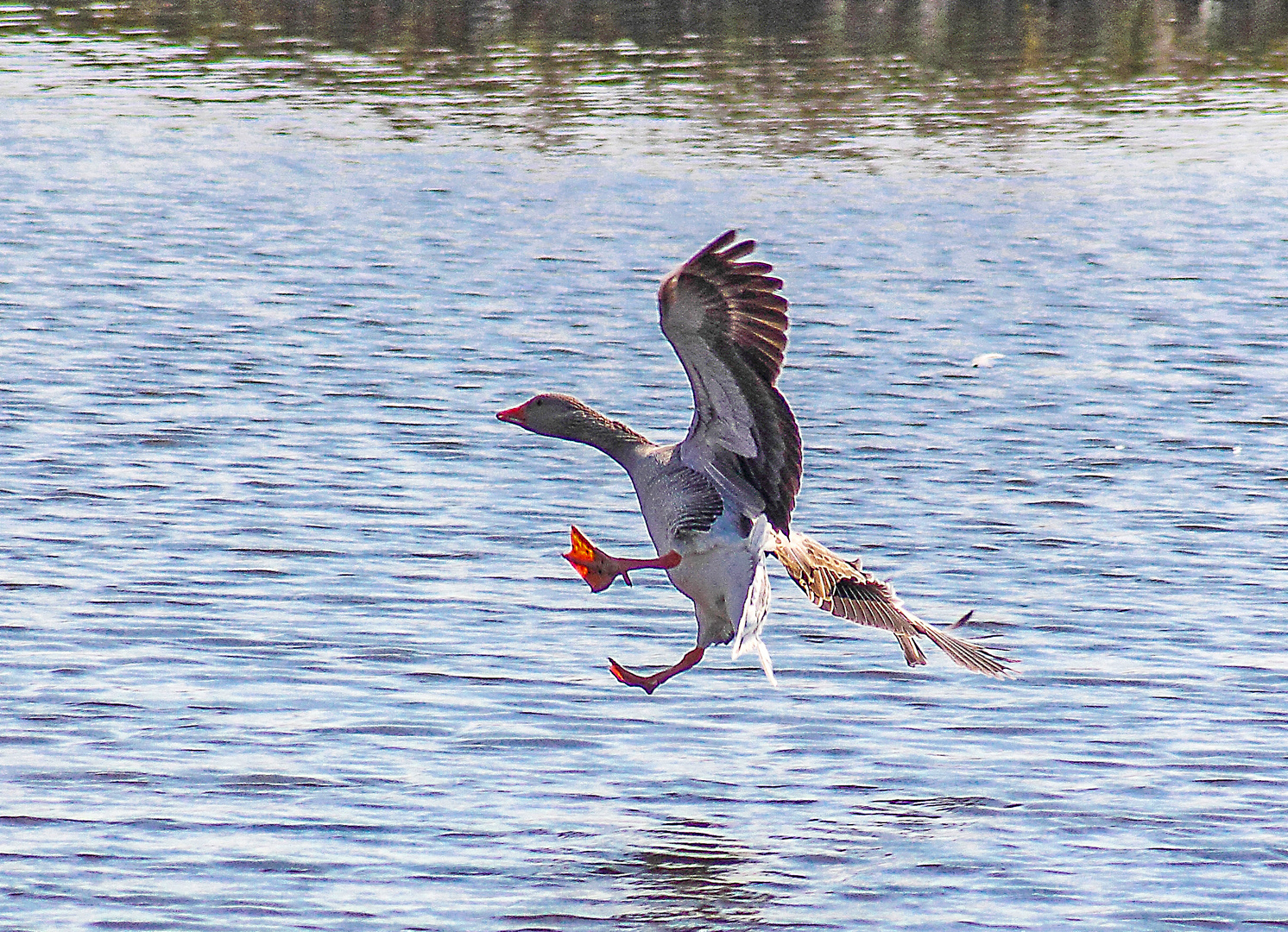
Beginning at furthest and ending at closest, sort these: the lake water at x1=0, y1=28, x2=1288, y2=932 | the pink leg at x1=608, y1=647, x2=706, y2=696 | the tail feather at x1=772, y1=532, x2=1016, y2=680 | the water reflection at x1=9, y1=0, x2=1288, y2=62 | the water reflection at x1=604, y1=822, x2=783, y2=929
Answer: the water reflection at x1=9, y1=0, x2=1288, y2=62 → the tail feather at x1=772, y1=532, x2=1016, y2=680 → the pink leg at x1=608, y1=647, x2=706, y2=696 → the lake water at x1=0, y1=28, x2=1288, y2=932 → the water reflection at x1=604, y1=822, x2=783, y2=929

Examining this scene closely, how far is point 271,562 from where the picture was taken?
36.5ft

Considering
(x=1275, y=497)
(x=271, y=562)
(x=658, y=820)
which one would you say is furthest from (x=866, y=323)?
(x=658, y=820)

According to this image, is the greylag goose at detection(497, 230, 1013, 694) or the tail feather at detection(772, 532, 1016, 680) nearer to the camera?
the greylag goose at detection(497, 230, 1013, 694)

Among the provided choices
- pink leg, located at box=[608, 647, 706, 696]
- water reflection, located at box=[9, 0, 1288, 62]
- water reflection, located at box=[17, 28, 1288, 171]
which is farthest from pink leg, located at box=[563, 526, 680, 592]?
water reflection, located at box=[9, 0, 1288, 62]

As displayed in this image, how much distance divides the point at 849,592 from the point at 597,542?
3.43m

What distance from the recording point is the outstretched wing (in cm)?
728

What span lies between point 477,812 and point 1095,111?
78.7 feet

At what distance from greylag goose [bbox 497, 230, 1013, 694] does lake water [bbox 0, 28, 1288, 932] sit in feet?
2.48

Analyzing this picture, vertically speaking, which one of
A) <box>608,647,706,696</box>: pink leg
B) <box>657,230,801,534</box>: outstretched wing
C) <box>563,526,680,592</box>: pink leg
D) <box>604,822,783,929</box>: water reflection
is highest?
<box>657,230,801,534</box>: outstretched wing

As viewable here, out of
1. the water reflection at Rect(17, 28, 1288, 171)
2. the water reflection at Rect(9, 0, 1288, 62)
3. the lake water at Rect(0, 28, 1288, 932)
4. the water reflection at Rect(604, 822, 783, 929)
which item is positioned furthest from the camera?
the water reflection at Rect(9, 0, 1288, 62)

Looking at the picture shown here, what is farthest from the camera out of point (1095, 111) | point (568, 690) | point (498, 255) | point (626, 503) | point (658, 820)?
point (1095, 111)

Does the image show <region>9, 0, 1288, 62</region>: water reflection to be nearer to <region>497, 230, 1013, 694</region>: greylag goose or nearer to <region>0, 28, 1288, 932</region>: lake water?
<region>0, 28, 1288, 932</region>: lake water

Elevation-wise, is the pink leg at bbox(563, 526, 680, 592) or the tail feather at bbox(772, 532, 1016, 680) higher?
the pink leg at bbox(563, 526, 680, 592)

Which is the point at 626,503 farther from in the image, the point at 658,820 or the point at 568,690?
the point at 658,820
